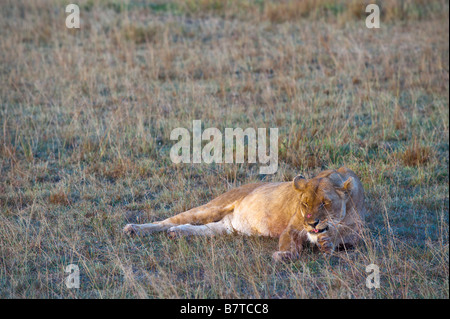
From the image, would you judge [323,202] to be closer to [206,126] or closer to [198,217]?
[198,217]

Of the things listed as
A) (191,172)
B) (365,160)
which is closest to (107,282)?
(191,172)

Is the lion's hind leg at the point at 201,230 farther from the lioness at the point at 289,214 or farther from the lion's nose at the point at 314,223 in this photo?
the lion's nose at the point at 314,223

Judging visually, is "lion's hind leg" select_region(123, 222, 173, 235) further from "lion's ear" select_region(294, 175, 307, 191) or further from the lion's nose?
the lion's nose

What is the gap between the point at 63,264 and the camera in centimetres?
514

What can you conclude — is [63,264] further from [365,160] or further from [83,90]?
[83,90]

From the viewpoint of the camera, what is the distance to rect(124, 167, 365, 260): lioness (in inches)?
191

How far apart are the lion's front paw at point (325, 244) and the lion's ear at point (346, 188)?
0.39 m

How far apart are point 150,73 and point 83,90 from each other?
51.1 inches

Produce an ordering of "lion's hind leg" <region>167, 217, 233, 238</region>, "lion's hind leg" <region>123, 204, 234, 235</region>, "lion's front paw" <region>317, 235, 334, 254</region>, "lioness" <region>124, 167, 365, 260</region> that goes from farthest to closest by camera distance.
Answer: "lion's hind leg" <region>123, 204, 234, 235</region>, "lion's hind leg" <region>167, 217, 233, 238</region>, "lion's front paw" <region>317, 235, 334, 254</region>, "lioness" <region>124, 167, 365, 260</region>

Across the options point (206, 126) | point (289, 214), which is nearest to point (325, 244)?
point (289, 214)

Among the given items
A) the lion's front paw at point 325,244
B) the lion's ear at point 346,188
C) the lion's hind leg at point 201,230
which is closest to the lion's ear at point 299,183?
the lion's ear at point 346,188

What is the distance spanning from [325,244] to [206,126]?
13.8ft

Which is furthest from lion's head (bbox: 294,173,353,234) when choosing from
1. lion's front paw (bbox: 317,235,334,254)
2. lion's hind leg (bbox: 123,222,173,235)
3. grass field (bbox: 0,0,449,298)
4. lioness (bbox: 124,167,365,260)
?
lion's hind leg (bbox: 123,222,173,235)

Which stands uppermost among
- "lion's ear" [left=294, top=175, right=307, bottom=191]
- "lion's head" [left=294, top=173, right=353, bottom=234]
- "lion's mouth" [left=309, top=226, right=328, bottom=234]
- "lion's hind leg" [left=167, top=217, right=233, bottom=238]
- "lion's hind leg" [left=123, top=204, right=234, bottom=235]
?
"lion's ear" [left=294, top=175, right=307, bottom=191]
